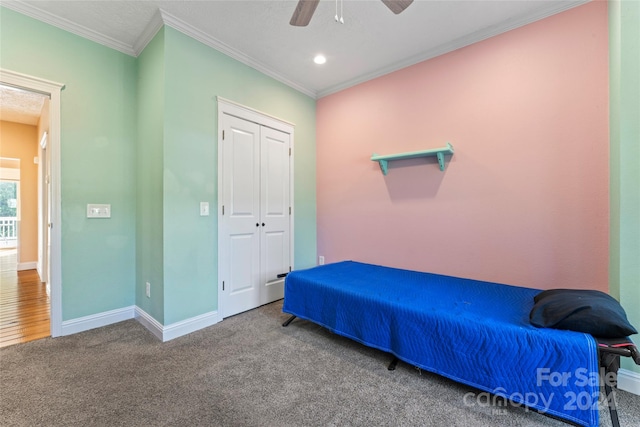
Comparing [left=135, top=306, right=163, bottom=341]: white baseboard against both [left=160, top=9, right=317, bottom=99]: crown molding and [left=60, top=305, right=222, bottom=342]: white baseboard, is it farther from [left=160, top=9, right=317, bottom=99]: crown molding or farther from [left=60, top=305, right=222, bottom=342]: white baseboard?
[left=160, top=9, right=317, bottom=99]: crown molding

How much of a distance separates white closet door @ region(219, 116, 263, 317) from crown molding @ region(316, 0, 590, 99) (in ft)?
4.97

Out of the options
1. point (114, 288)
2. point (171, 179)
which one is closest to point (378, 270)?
point (171, 179)

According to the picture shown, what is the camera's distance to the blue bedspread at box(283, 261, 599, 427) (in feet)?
4.23

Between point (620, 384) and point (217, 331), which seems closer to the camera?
point (620, 384)

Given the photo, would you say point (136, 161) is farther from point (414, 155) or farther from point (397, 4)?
point (414, 155)

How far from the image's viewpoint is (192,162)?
2.46m

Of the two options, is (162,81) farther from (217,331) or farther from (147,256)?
(217,331)

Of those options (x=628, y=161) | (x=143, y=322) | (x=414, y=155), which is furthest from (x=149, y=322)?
(x=628, y=161)

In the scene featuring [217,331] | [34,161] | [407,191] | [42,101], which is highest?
[42,101]

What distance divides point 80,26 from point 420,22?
2.97m

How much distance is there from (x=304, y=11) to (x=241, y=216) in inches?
75.5

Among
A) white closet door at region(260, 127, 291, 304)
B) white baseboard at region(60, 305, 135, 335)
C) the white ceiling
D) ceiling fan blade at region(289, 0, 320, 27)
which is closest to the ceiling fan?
ceiling fan blade at region(289, 0, 320, 27)

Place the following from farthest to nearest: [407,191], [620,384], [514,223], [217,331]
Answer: [407,191] → [217,331] → [514,223] → [620,384]

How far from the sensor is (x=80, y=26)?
2.34 metres
